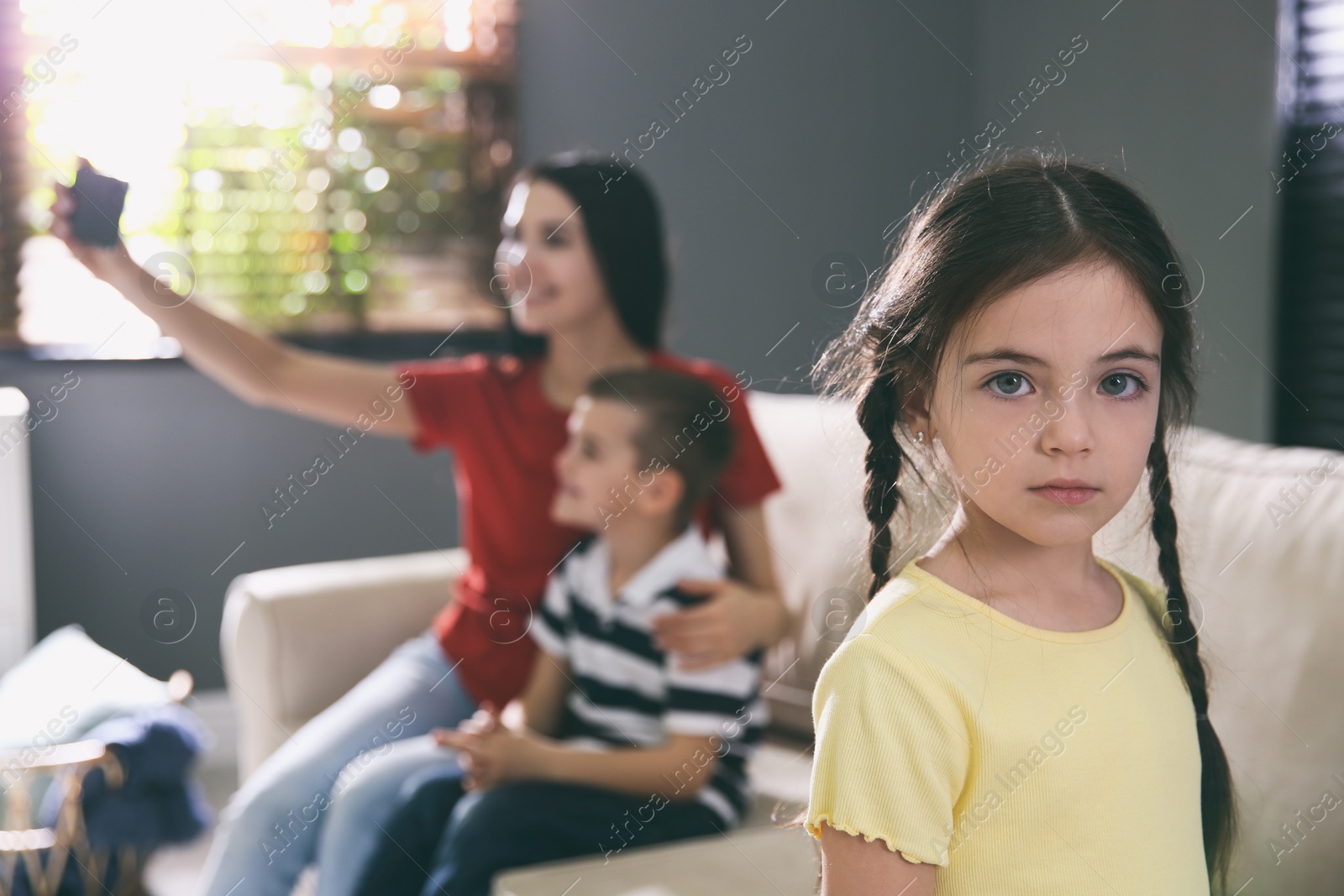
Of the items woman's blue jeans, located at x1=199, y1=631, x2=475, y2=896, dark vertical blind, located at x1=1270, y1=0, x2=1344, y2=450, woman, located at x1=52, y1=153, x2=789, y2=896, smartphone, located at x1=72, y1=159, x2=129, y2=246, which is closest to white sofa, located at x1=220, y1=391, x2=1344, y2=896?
woman, located at x1=52, y1=153, x2=789, y2=896

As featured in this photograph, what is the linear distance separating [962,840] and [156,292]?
1.24 m

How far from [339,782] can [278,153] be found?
166 cm

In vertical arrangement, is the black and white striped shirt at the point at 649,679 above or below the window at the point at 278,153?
below

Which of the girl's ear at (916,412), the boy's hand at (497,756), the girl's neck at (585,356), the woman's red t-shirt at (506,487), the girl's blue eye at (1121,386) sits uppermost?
the girl's blue eye at (1121,386)

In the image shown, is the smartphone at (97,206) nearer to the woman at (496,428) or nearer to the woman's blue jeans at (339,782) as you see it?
Answer: the woman at (496,428)

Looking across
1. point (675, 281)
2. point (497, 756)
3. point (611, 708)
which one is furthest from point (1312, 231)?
point (497, 756)

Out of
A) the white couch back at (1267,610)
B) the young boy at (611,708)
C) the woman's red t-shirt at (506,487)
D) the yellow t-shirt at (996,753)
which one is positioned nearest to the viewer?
the yellow t-shirt at (996,753)

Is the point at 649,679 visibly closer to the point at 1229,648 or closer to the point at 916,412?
the point at 1229,648

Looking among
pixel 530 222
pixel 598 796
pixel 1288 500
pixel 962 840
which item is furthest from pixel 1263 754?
pixel 530 222

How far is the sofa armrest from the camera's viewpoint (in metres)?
1.74

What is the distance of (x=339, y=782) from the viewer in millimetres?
1509

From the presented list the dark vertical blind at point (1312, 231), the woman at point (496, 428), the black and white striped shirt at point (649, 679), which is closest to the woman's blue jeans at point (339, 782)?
the woman at point (496, 428)

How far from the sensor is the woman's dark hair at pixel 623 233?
5.60 ft

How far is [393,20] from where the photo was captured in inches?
110
